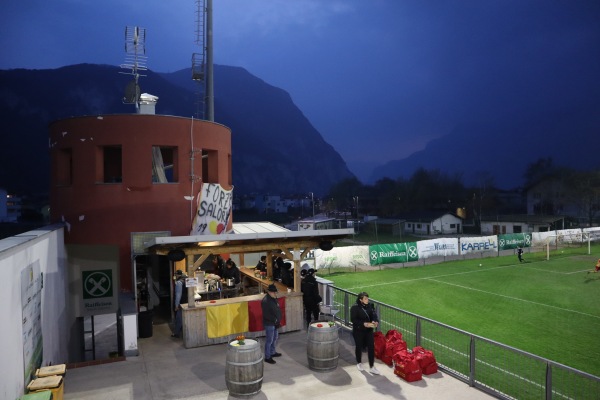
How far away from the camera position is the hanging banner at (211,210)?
17.1m

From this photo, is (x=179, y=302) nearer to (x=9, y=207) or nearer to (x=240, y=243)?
(x=240, y=243)

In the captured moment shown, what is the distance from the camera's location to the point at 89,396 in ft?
32.1

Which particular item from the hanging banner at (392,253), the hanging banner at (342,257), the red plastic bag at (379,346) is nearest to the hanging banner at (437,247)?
the hanging banner at (392,253)

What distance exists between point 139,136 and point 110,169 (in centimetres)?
476

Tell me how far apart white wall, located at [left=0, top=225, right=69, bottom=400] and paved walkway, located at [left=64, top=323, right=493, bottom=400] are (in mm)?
1864

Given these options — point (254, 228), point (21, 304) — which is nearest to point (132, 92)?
point (254, 228)

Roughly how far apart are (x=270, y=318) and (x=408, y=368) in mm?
3495

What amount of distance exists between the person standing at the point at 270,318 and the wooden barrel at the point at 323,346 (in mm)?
1013

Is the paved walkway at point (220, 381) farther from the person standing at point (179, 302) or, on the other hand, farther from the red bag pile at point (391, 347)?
the person standing at point (179, 302)

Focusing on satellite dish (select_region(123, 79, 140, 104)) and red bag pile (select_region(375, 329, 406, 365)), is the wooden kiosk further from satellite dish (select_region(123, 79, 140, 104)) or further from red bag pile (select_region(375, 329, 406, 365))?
satellite dish (select_region(123, 79, 140, 104))

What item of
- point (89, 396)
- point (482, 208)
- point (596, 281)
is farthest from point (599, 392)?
point (482, 208)

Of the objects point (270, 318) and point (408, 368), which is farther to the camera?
point (270, 318)

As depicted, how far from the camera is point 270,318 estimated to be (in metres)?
11.2

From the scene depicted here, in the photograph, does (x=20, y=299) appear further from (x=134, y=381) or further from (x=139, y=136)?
(x=139, y=136)
